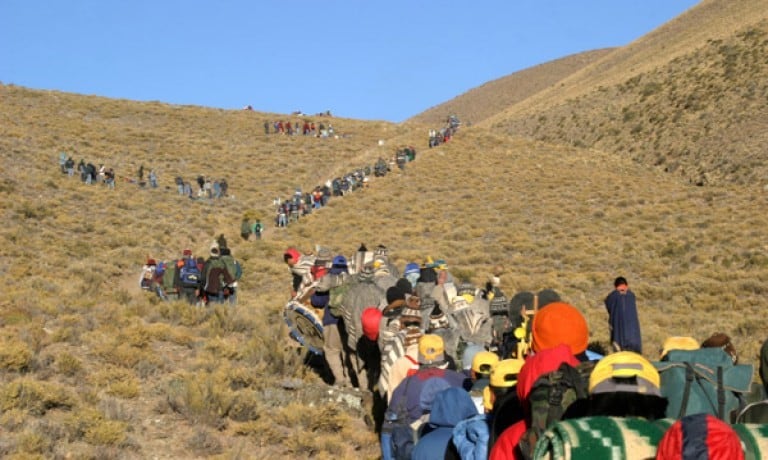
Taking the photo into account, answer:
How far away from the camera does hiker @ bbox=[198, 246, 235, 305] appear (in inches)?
634

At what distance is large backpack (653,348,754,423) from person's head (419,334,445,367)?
2356 millimetres

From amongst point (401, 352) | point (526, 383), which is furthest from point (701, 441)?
point (401, 352)

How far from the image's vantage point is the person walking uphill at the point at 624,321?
37.4ft

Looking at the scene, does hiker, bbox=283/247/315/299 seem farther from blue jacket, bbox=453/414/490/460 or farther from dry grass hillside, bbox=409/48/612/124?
dry grass hillside, bbox=409/48/612/124

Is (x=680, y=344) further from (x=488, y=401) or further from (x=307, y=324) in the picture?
(x=307, y=324)

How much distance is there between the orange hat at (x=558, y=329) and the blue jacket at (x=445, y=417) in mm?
774

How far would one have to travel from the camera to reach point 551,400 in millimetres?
3980

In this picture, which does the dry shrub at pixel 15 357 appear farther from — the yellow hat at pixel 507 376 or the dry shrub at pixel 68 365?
the yellow hat at pixel 507 376

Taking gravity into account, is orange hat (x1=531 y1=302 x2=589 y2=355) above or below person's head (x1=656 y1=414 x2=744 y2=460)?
above

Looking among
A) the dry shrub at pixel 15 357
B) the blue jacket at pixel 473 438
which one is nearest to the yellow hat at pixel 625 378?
the blue jacket at pixel 473 438

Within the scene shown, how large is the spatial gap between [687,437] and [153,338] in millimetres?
11599

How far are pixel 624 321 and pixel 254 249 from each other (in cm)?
2124

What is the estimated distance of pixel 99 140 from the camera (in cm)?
5494

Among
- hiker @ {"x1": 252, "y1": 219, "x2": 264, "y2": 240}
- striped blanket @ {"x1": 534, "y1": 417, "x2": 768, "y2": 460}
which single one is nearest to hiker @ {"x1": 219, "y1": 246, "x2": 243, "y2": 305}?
striped blanket @ {"x1": 534, "y1": 417, "x2": 768, "y2": 460}
